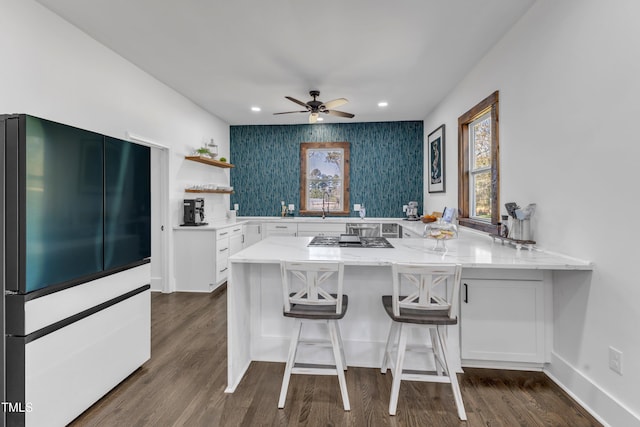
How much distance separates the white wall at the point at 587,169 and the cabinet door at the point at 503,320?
0.41ft

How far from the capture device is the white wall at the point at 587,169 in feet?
5.28

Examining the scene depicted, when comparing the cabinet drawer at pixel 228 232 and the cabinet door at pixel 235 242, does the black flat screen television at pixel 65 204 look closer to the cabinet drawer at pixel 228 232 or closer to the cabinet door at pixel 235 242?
the cabinet drawer at pixel 228 232

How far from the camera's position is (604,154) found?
175 centimetres

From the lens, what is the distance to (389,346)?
2242 mm

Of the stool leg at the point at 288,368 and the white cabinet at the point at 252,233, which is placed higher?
the white cabinet at the point at 252,233

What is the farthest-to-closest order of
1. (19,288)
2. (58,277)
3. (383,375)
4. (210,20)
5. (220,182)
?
(220,182) < (210,20) < (383,375) < (58,277) < (19,288)

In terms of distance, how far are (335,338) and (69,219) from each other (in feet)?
5.38

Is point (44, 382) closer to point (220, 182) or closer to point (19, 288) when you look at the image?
point (19, 288)

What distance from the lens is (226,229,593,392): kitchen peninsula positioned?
2096mm

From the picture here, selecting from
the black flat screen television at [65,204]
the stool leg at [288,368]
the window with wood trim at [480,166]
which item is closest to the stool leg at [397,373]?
the stool leg at [288,368]

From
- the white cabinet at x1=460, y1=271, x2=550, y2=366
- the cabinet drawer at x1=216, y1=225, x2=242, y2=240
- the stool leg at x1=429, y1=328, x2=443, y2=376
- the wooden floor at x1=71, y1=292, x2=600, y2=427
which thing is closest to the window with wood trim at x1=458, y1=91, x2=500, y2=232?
the white cabinet at x1=460, y1=271, x2=550, y2=366

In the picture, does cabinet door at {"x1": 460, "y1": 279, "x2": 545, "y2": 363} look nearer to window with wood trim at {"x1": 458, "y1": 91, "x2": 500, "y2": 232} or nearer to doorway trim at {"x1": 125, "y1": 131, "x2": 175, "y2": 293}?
window with wood trim at {"x1": 458, "y1": 91, "x2": 500, "y2": 232}

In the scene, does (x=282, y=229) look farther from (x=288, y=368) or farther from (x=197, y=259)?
(x=288, y=368)

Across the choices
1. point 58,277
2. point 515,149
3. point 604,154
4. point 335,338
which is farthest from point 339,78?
point 58,277
